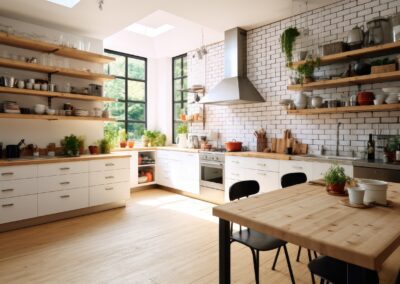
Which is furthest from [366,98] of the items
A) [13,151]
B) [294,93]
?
[13,151]

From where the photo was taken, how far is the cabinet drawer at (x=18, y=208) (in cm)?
340

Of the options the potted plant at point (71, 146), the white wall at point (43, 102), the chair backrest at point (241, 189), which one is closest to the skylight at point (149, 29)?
the white wall at point (43, 102)

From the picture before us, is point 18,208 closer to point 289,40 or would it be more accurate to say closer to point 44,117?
point 44,117

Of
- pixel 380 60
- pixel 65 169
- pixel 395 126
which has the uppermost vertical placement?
pixel 380 60

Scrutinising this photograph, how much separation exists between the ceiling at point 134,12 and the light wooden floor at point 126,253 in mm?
2995

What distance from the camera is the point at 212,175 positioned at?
4836 mm

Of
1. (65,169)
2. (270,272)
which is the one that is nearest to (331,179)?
(270,272)

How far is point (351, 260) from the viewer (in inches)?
39.4

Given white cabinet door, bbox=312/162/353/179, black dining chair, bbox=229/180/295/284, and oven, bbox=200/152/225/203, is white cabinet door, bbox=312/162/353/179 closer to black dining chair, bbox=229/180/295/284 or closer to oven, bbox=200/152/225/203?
black dining chair, bbox=229/180/295/284

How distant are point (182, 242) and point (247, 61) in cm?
337

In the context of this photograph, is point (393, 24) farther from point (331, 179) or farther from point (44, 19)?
point (44, 19)

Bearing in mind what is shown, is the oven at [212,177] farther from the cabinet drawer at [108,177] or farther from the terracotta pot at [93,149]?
the terracotta pot at [93,149]

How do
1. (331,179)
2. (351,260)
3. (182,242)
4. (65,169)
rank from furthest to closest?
(65,169) → (182,242) → (331,179) → (351,260)

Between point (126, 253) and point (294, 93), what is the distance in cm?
332
